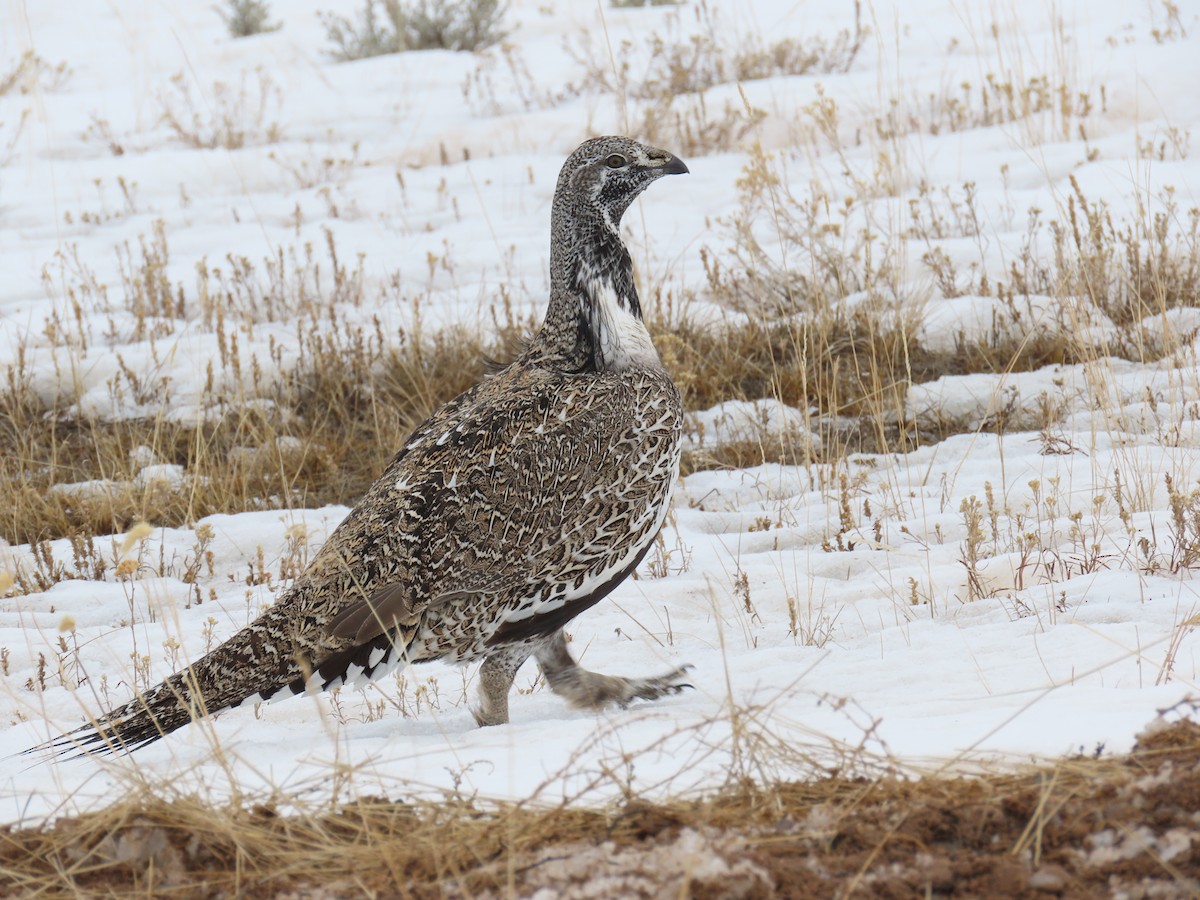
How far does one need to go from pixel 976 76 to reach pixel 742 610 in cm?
786

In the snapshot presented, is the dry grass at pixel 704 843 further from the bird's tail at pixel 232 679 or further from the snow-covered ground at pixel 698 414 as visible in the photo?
the bird's tail at pixel 232 679

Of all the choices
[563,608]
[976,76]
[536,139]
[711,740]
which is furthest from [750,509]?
[976,76]

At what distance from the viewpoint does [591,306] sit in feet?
14.0

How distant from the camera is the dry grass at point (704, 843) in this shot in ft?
7.55

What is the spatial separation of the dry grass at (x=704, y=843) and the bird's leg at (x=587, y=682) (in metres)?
1.34

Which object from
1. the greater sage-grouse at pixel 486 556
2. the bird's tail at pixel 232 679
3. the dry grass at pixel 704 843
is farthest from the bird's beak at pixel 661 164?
the dry grass at pixel 704 843

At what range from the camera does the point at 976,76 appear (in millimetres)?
11125

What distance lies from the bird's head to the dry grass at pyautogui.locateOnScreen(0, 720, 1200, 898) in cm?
230

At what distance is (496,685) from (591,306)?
4.16 ft

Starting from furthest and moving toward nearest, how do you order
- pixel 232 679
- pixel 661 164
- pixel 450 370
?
pixel 450 370
pixel 661 164
pixel 232 679

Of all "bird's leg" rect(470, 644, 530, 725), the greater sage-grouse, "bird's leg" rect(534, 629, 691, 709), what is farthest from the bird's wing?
"bird's leg" rect(534, 629, 691, 709)

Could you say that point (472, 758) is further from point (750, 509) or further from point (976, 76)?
point (976, 76)

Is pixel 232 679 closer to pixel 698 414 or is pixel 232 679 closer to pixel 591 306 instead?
pixel 591 306

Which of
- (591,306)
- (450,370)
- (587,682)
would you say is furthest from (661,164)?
(450,370)
